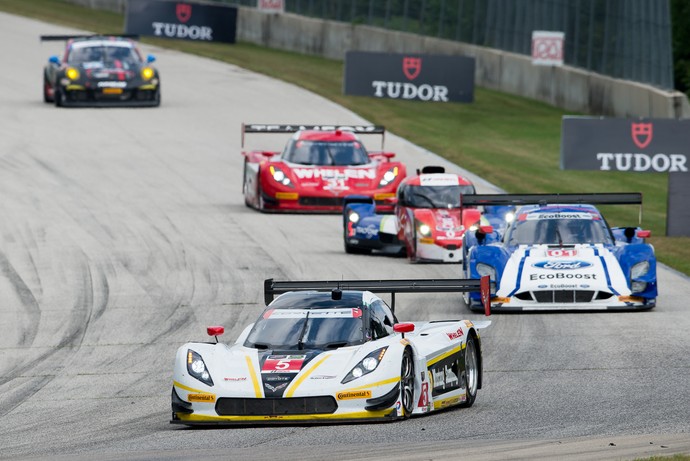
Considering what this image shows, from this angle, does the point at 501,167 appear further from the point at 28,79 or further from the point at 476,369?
the point at 476,369

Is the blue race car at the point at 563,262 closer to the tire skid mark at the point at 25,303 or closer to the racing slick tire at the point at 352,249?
the racing slick tire at the point at 352,249

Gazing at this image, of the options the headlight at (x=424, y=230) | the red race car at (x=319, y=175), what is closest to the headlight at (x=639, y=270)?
the headlight at (x=424, y=230)

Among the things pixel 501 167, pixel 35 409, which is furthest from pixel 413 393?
pixel 501 167

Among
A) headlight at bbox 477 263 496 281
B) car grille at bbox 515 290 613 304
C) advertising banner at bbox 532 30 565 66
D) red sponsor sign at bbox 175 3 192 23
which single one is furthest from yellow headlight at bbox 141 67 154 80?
car grille at bbox 515 290 613 304

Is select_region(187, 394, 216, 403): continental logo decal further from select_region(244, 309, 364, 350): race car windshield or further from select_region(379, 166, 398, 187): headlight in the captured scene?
select_region(379, 166, 398, 187): headlight

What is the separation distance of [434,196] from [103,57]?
1728 centimetres

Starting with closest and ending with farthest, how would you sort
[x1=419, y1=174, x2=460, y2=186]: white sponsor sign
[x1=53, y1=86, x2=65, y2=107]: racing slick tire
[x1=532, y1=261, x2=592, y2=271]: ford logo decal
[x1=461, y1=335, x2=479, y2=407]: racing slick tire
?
[x1=461, y1=335, x2=479, y2=407]: racing slick tire, [x1=532, y1=261, x2=592, y2=271]: ford logo decal, [x1=419, y1=174, x2=460, y2=186]: white sponsor sign, [x1=53, y1=86, x2=65, y2=107]: racing slick tire

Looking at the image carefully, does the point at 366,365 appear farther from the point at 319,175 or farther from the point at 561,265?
the point at 319,175

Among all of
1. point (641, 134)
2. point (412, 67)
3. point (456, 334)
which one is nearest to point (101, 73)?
point (412, 67)

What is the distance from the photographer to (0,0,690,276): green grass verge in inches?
1311

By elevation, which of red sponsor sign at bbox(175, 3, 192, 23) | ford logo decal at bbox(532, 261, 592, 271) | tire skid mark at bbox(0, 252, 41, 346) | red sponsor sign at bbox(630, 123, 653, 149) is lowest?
tire skid mark at bbox(0, 252, 41, 346)

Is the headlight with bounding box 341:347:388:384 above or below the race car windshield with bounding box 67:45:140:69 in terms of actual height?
below

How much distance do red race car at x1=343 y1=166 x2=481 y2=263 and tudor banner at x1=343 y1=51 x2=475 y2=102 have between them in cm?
1539

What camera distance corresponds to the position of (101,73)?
1581 inches
